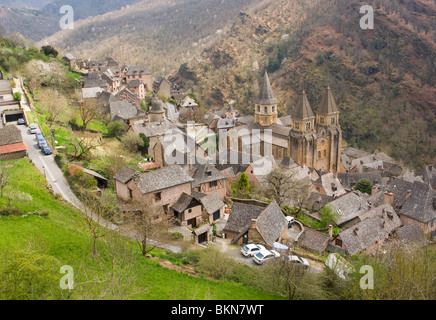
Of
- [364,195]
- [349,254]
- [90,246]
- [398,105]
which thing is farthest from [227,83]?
[90,246]

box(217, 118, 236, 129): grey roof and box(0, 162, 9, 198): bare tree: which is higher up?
box(0, 162, 9, 198): bare tree

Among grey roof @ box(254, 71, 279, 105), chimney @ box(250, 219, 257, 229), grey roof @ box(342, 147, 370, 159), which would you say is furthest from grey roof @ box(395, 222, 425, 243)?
grey roof @ box(342, 147, 370, 159)

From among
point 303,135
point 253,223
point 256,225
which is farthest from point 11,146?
point 303,135

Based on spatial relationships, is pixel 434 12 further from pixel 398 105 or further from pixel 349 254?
pixel 349 254

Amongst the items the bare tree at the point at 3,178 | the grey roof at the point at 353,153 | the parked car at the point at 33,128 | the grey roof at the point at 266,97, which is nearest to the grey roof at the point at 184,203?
the bare tree at the point at 3,178

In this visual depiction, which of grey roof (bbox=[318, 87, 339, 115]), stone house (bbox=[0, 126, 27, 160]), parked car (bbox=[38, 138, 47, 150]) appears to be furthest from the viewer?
grey roof (bbox=[318, 87, 339, 115])

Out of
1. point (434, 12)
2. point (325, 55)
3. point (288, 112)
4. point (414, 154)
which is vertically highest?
point (434, 12)

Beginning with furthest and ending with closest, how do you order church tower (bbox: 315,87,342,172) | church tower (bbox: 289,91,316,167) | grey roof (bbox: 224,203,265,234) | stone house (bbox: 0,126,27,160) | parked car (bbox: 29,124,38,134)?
church tower (bbox: 315,87,342,172) < church tower (bbox: 289,91,316,167) < parked car (bbox: 29,124,38,134) < stone house (bbox: 0,126,27,160) < grey roof (bbox: 224,203,265,234)

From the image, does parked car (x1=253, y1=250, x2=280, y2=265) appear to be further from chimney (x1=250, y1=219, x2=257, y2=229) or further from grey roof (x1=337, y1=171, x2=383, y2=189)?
grey roof (x1=337, y1=171, x2=383, y2=189)
